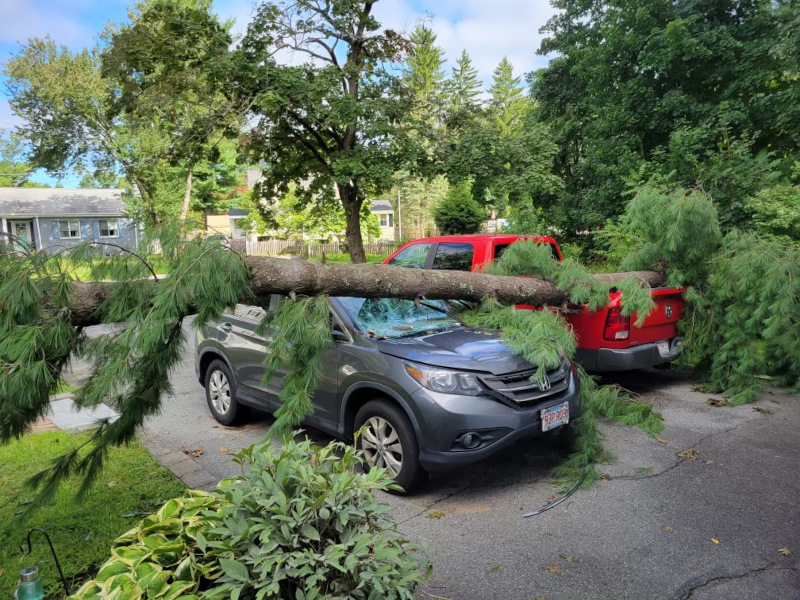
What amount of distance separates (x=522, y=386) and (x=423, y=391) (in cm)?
76

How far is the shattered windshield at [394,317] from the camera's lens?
4.48 meters

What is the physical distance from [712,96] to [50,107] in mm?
36737

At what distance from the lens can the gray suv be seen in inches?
147

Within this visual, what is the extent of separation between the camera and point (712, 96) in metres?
13.4

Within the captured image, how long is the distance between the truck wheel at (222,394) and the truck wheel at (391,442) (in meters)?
1.88

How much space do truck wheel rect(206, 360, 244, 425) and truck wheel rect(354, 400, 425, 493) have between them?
188 cm

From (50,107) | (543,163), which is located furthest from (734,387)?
(50,107)

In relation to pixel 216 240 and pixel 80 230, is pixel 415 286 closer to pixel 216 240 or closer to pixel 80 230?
pixel 216 240

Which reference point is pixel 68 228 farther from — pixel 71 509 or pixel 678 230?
pixel 678 230

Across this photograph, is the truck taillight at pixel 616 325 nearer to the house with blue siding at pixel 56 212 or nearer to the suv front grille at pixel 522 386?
the suv front grille at pixel 522 386

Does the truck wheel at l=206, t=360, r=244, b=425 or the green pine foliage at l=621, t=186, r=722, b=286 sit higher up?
the green pine foliage at l=621, t=186, r=722, b=286

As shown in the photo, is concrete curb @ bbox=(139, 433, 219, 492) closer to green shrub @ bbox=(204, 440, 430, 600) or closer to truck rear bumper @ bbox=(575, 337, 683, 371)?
green shrub @ bbox=(204, 440, 430, 600)

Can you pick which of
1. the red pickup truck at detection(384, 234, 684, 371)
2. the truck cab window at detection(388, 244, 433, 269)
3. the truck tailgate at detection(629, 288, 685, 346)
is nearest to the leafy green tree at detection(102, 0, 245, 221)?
the truck cab window at detection(388, 244, 433, 269)

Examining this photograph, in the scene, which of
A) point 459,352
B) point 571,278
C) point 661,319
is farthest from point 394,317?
point 661,319
